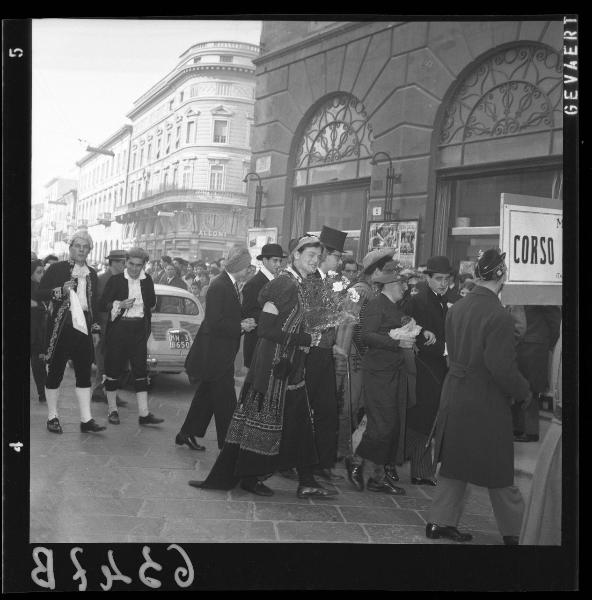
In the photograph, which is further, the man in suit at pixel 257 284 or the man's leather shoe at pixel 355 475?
the man in suit at pixel 257 284

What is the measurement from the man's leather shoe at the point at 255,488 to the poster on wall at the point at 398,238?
1.85m

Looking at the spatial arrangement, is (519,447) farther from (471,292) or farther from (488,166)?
(488,166)

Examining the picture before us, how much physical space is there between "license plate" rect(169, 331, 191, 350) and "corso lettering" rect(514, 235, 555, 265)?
2.43m

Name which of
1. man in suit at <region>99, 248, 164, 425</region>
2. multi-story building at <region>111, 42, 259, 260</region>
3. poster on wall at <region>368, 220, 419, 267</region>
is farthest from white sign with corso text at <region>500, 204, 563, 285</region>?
man in suit at <region>99, 248, 164, 425</region>

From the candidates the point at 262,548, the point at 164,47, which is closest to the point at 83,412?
the point at 262,548

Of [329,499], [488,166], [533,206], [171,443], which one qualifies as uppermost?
[488,166]

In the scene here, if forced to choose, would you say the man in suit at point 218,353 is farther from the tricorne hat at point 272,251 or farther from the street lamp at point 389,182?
the street lamp at point 389,182

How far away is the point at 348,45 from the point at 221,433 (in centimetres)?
304

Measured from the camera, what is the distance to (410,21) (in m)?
4.74

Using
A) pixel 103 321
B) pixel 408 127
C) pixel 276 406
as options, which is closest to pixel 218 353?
pixel 276 406

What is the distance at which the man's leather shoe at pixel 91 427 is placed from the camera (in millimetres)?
5039

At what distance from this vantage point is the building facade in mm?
4797

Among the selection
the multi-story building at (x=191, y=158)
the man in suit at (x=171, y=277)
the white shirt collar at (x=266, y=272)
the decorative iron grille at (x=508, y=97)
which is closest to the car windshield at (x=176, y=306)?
the man in suit at (x=171, y=277)

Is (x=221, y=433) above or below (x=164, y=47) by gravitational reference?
below
